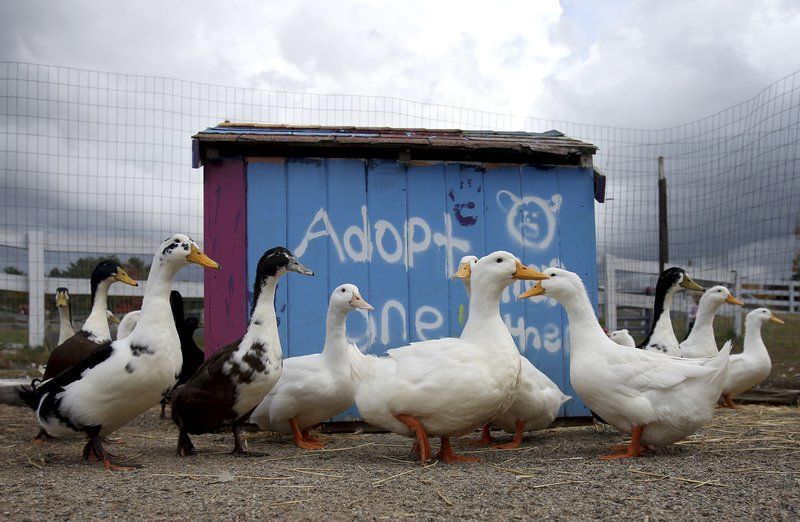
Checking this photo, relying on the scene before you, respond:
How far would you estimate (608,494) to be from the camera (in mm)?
3457

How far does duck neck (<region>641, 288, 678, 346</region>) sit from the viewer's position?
7227 mm

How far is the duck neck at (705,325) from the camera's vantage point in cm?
802

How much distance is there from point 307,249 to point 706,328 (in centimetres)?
461

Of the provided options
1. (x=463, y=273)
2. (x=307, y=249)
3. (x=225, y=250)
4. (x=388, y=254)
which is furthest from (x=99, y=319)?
(x=463, y=273)

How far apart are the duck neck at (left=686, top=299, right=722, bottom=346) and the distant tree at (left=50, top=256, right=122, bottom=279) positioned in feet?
24.6

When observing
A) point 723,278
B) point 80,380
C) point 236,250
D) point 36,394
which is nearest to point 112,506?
point 80,380

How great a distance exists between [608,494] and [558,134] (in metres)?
5.34

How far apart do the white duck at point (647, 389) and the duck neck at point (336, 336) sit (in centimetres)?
173

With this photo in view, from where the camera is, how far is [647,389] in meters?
4.63

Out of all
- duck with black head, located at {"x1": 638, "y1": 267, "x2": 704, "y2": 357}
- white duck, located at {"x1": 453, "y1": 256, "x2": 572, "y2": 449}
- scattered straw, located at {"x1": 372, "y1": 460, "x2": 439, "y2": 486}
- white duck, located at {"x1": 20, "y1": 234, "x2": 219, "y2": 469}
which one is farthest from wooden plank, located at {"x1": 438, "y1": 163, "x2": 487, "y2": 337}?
white duck, located at {"x1": 20, "y1": 234, "x2": 219, "y2": 469}

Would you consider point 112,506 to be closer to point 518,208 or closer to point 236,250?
point 236,250

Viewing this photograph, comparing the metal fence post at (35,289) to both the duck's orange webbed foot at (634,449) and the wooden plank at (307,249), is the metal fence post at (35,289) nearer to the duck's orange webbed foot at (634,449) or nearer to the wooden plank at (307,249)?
the wooden plank at (307,249)

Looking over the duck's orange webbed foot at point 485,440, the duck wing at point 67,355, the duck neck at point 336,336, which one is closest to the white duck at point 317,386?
the duck neck at point 336,336

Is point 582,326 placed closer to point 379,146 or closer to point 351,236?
point 351,236
